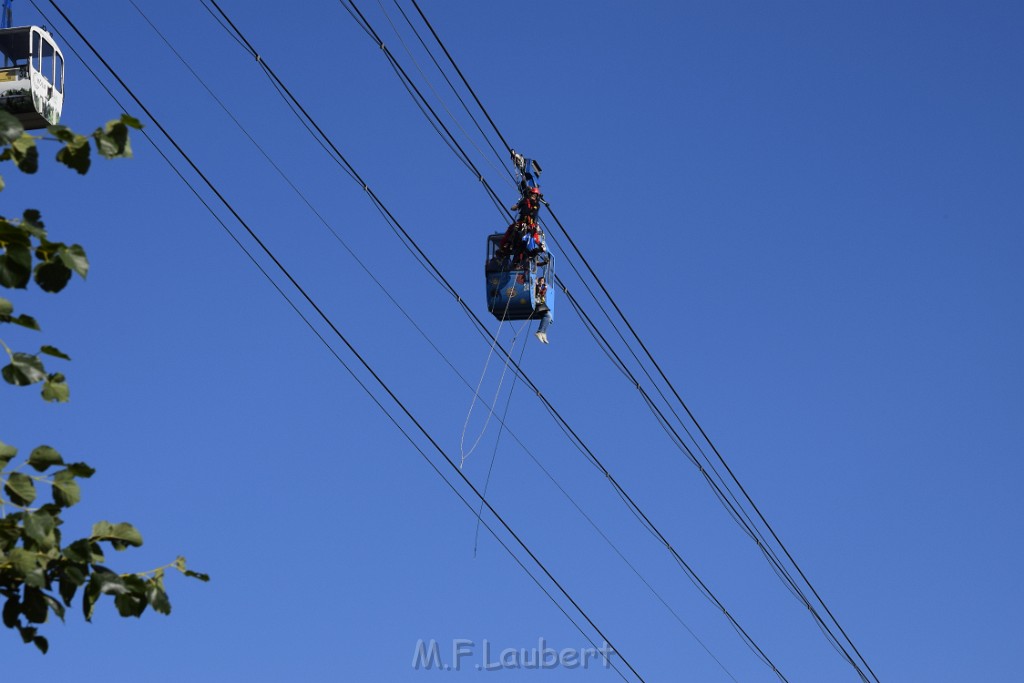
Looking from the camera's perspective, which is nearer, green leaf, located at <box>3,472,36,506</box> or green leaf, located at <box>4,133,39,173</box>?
green leaf, located at <box>3,472,36,506</box>

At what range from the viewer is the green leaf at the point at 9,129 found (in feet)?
26.5

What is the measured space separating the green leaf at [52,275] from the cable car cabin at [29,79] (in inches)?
932

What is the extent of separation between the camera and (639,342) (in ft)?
85.3

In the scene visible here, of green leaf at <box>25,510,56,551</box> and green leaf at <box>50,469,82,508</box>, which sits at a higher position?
green leaf at <box>50,469,82,508</box>

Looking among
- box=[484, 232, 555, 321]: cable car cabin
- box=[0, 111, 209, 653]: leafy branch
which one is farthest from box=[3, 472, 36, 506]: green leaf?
box=[484, 232, 555, 321]: cable car cabin

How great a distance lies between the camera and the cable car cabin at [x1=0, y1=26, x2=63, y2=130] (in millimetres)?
31562

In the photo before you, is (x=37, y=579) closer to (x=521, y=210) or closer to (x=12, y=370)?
(x=12, y=370)

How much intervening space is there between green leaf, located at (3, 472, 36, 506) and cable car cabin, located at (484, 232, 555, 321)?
56.0 feet

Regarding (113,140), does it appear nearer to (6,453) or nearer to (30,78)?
(6,453)

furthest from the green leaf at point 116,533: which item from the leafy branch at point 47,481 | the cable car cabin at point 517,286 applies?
the cable car cabin at point 517,286

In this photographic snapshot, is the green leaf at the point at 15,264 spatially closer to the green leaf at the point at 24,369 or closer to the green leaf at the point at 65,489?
the green leaf at the point at 24,369

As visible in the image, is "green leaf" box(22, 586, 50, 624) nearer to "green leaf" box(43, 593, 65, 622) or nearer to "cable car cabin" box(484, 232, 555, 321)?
"green leaf" box(43, 593, 65, 622)

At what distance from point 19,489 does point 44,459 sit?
0.66ft

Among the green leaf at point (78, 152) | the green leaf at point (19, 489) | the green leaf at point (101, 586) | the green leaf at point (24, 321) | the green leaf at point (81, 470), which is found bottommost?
the green leaf at point (101, 586)
